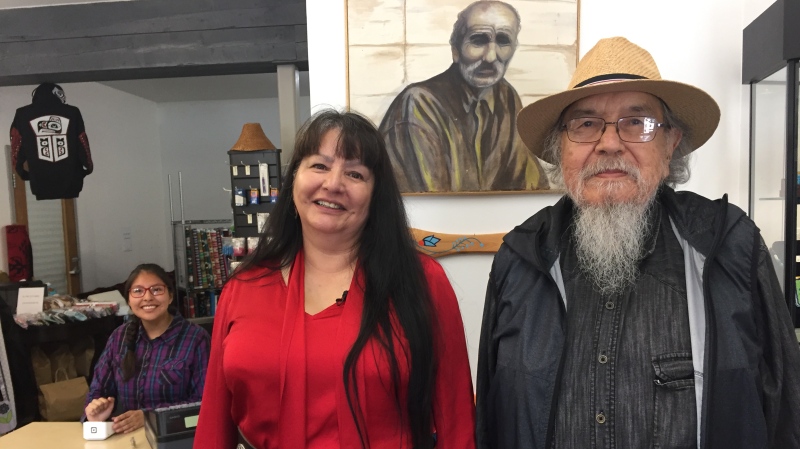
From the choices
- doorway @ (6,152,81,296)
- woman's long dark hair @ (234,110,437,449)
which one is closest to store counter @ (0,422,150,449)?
woman's long dark hair @ (234,110,437,449)

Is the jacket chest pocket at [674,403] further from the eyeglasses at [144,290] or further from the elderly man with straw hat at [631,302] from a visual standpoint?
the eyeglasses at [144,290]

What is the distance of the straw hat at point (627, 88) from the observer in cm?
117

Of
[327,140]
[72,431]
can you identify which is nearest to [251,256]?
[327,140]

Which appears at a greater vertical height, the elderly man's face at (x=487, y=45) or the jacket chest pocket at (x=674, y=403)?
the elderly man's face at (x=487, y=45)

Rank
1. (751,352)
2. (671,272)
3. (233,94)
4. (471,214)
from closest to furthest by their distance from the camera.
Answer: (751,352)
(671,272)
(471,214)
(233,94)

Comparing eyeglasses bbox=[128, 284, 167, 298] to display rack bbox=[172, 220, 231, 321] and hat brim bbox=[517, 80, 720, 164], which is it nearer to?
hat brim bbox=[517, 80, 720, 164]

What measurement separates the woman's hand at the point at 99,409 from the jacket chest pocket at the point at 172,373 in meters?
0.22

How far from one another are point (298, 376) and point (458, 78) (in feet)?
5.21

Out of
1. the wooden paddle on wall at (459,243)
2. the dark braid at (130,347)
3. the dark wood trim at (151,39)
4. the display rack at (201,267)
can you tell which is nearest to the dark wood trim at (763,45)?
the wooden paddle on wall at (459,243)

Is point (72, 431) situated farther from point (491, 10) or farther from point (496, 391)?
point (491, 10)

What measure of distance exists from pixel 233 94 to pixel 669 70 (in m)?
5.64

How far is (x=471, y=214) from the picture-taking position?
92.4 inches

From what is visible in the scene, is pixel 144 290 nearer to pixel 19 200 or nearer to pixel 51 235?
pixel 19 200

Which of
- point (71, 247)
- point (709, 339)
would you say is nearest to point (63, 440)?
point (709, 339)
